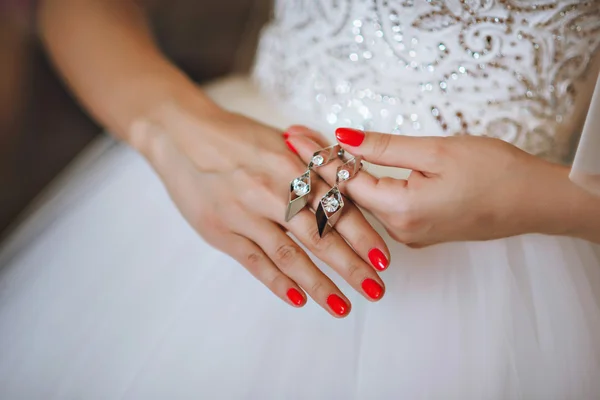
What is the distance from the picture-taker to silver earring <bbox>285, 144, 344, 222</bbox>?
19.7 inches

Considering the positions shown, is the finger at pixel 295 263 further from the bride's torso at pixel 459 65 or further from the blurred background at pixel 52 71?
the blurred background at pixel 52 71

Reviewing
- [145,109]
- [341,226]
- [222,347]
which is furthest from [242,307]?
[145,109]

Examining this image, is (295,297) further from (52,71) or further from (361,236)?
(52,71)

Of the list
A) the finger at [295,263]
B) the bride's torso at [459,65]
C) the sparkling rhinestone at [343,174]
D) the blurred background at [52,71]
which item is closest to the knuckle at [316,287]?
the finger at [295,263]

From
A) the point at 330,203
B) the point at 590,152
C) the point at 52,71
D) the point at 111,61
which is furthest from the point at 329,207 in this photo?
the point at 52,71

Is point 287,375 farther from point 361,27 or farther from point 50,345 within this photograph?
point 361,27

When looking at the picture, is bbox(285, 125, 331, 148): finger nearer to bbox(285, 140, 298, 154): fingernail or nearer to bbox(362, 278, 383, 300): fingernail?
bbox(285, 140, 298, 154): fingernail

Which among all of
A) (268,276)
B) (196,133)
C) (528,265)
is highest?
(196,133)

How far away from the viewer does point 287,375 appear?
0.50m

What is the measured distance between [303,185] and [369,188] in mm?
66

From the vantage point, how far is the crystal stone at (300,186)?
50 cm

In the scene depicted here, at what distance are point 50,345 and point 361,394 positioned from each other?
1.14ft

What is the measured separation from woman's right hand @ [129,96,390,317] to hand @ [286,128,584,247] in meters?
0.04

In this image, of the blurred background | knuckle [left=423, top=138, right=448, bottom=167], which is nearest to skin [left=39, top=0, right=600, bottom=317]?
knuckle [left=423, top=138, right=448, bottom=167]
